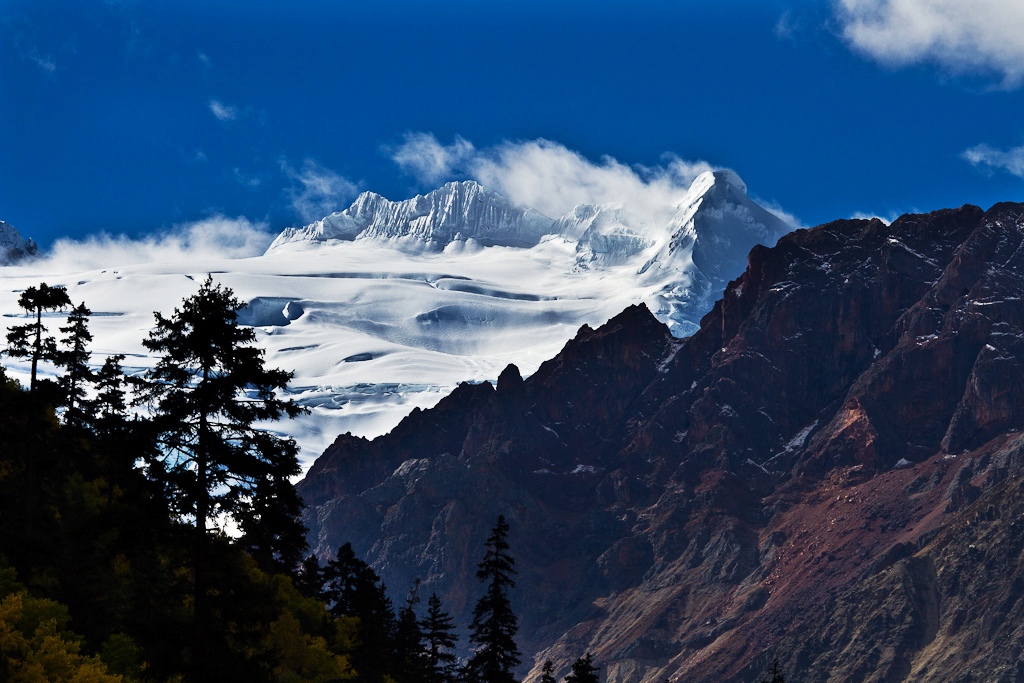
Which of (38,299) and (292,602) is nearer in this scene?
(38,299)

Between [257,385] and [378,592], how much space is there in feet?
220

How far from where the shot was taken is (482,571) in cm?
9094

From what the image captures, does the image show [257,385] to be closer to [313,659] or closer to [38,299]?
[38,299]

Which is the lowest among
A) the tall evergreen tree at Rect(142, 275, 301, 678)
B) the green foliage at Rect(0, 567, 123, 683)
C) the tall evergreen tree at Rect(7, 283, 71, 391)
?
the green foliage at Rect(0, 567, 123, 683)

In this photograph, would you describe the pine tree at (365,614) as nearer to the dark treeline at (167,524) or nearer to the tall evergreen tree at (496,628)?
the tall evergreen tree at (496,628)

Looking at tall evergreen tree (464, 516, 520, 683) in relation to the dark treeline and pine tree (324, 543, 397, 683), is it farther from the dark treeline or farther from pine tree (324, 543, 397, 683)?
the dark treeline

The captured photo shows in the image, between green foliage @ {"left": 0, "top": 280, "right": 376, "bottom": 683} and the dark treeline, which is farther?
the dark treeline

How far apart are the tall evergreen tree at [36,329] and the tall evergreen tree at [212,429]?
1996 cm

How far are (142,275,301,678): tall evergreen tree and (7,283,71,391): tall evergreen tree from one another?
1996 centimetres

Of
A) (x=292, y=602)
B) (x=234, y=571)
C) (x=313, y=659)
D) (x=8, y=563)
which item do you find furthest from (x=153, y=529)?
(x=292, y=602)

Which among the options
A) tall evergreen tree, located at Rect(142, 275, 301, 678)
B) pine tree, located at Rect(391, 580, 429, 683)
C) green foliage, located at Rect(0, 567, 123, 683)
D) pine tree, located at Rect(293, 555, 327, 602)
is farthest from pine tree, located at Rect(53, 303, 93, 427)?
tall evergreen tree, located at Rect(142, 275, 301, 678)

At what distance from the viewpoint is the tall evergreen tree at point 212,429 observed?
46.3 m

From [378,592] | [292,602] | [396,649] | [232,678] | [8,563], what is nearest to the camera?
[232,678]

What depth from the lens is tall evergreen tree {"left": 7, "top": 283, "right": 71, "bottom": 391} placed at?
66.6 metres
